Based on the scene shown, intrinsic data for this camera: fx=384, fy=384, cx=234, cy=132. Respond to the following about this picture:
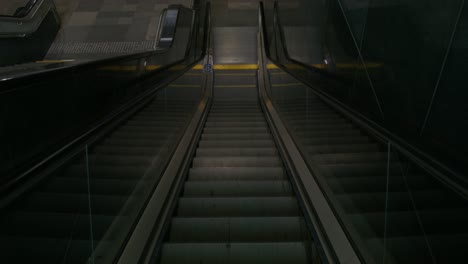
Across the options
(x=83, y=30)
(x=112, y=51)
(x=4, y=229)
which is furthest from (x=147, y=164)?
(x=83, y=30)

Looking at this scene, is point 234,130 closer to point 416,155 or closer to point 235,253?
point 235,253

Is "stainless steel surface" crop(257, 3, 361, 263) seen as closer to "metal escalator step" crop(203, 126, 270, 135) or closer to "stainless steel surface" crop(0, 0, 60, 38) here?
"metal escalator step" crop(203, 126, 270, 135)

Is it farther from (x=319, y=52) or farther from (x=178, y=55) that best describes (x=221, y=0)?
(x=319, y=52)

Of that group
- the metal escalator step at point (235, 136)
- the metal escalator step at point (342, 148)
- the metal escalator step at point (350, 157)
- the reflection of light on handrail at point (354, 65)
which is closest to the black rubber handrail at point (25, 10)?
the metal escalator step at point (235, 136)

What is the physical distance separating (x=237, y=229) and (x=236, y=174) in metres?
1.04

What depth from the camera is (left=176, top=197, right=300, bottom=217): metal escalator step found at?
2875mm

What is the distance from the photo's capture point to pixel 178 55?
6938mm

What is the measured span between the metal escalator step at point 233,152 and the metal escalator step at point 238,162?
27 cm

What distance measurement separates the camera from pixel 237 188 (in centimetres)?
325

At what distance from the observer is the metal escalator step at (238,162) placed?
12.8 feet

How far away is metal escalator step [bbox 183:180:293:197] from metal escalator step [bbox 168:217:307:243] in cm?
58

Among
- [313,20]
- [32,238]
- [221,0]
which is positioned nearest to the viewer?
[32,238]

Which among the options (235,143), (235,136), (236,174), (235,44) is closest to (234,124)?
(235,136)

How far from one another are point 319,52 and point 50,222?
14.1 feet
